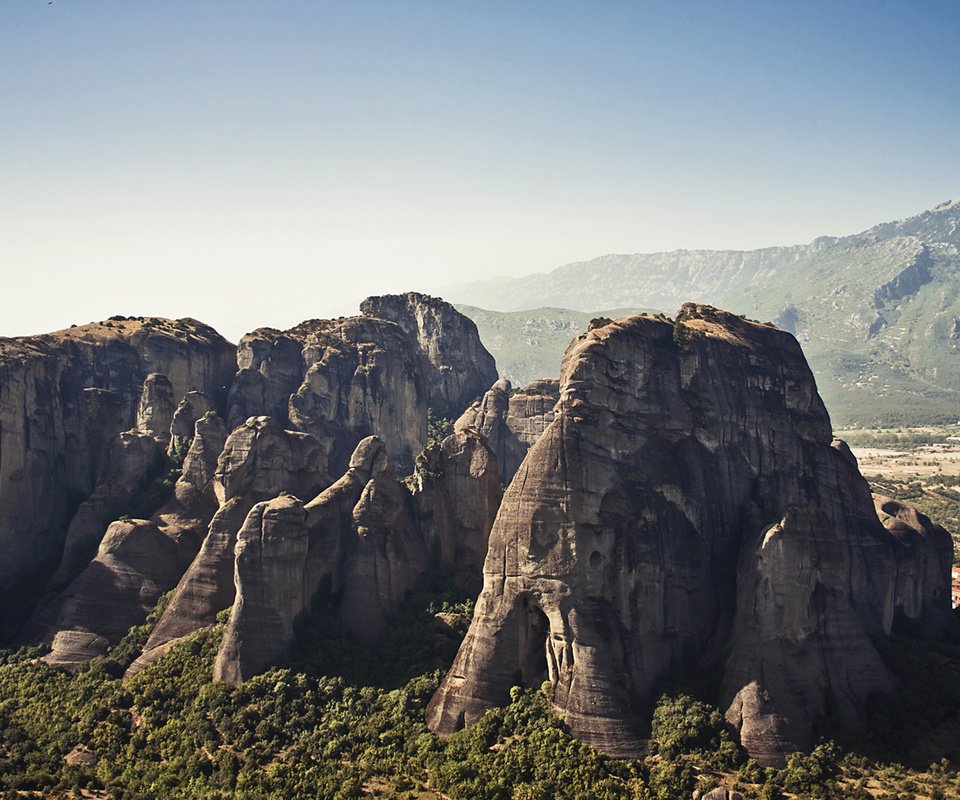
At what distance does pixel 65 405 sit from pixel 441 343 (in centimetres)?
5056

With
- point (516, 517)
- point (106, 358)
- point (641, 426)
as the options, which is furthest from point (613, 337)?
point (106, 358)

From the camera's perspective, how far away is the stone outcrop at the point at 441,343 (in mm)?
111750

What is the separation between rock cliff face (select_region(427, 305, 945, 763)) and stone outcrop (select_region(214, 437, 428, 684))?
32.9 ft

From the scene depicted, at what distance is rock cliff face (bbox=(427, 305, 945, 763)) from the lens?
45312 millimetres

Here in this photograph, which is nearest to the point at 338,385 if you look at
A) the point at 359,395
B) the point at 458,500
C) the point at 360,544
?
the point at 359,395

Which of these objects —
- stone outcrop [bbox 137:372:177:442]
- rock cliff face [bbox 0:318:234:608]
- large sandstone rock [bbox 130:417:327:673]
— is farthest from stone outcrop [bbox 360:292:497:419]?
large sandstone rock [bbox 130:417:327:673]

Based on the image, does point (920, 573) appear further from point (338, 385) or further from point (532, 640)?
point (338, 385)

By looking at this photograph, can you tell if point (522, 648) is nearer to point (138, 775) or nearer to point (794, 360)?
point (138, 775)

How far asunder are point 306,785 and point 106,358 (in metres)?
52.7

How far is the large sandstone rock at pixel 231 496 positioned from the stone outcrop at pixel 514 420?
28865 millimetres

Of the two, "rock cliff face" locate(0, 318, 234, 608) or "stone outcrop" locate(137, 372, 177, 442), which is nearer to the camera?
"rock cliff face" locate(0, 318, 234, 608)

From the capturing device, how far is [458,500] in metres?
63.1

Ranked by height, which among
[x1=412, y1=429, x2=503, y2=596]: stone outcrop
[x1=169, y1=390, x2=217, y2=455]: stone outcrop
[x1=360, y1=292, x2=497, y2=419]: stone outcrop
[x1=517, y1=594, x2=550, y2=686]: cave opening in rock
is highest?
[x1=360, y1=292, x2=497, y2=419]: stone outcrop

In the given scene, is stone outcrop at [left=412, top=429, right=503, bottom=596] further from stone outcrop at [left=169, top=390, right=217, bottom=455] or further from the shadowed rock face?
the shadowed rock face
